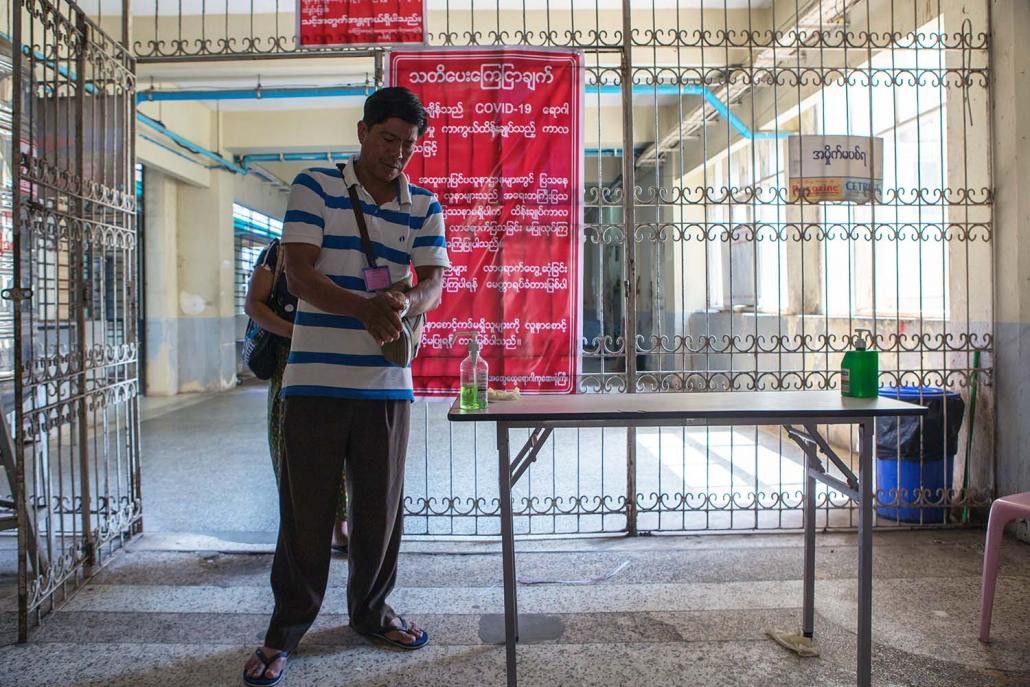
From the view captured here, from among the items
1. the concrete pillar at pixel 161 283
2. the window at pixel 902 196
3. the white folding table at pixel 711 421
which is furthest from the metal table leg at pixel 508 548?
the concrete pillar at pixel 161 283

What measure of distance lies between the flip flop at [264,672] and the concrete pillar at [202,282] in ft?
29.0

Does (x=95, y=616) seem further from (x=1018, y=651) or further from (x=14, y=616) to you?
(x=1018, y=651)

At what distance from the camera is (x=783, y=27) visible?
5836 mm

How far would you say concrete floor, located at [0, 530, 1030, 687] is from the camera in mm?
2357

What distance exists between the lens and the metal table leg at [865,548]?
7.16 feet

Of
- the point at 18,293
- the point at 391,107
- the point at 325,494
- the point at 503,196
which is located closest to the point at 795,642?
the point at 325,494

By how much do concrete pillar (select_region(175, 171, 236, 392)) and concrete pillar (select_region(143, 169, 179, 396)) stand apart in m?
0.10

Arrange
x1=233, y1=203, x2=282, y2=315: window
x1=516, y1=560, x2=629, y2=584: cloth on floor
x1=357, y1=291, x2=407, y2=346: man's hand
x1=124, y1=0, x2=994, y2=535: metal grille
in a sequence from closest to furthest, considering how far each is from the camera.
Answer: x1=357, y1=291, x2=407, y2=346: man's hand, x1=516, y1=560, x2=629, y2=584: cloth on floor, x1=124, y1=0, x2=994, y2=535: metal grille, x1=233, y1=203, x2=282, y2=315: window

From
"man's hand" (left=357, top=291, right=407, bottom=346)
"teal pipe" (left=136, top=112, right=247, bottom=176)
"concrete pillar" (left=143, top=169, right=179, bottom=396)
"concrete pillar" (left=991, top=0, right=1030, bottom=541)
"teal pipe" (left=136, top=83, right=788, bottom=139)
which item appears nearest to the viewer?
"man's hand" (left=357, top=291, right=407, bottom=346)

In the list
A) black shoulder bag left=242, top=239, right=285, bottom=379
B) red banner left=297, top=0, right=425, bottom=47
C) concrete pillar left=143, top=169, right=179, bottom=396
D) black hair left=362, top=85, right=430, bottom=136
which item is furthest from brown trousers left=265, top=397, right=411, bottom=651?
concrete pillar left=143, top=169, right=179, bottom=396

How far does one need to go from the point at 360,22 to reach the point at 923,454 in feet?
12.0

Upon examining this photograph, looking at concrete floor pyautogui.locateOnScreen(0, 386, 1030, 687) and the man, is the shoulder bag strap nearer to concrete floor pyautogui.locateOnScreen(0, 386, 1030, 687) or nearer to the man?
the man

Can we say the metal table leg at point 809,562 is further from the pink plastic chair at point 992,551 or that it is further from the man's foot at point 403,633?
the man's foot at point 403,633

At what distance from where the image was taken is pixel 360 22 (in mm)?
3719
